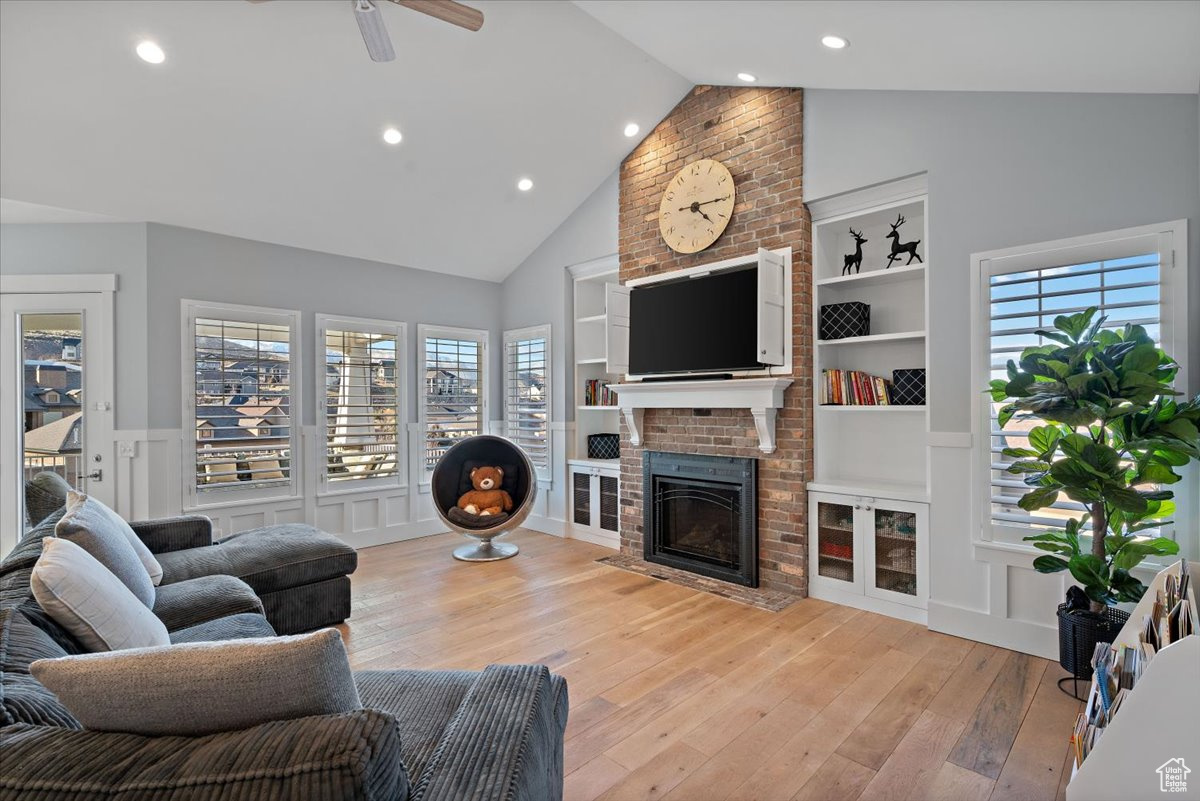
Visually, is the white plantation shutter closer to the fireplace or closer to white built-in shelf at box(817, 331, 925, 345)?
the fireplace

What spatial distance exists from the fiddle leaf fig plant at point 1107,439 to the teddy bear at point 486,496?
144 inches

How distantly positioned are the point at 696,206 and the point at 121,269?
4.12 metres

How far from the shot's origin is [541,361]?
236 inches

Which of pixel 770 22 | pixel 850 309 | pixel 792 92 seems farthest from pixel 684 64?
pixel 850 309

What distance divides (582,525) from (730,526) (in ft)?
5.58

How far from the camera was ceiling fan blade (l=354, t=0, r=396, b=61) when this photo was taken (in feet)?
7.98

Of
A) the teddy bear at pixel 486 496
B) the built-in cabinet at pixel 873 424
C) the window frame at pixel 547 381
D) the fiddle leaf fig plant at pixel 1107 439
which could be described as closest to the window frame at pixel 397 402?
the teddy bear at pixel 486 496

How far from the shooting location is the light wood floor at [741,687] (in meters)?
2.13

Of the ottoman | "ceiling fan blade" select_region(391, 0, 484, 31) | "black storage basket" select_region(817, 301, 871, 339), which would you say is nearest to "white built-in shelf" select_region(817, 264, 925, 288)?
"black storage basket" select_region(817, 301, 871, 339)

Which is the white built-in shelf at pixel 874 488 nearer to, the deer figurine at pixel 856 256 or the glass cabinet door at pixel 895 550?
the glass cabinet door at pixel 895 550

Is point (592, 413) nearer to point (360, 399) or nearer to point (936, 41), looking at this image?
point (360, 399)

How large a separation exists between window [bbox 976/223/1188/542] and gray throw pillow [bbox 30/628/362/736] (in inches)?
120

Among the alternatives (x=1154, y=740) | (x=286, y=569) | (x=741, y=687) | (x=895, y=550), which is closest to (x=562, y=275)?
(x=286, y=569)

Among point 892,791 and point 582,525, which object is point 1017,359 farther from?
point 582,525
